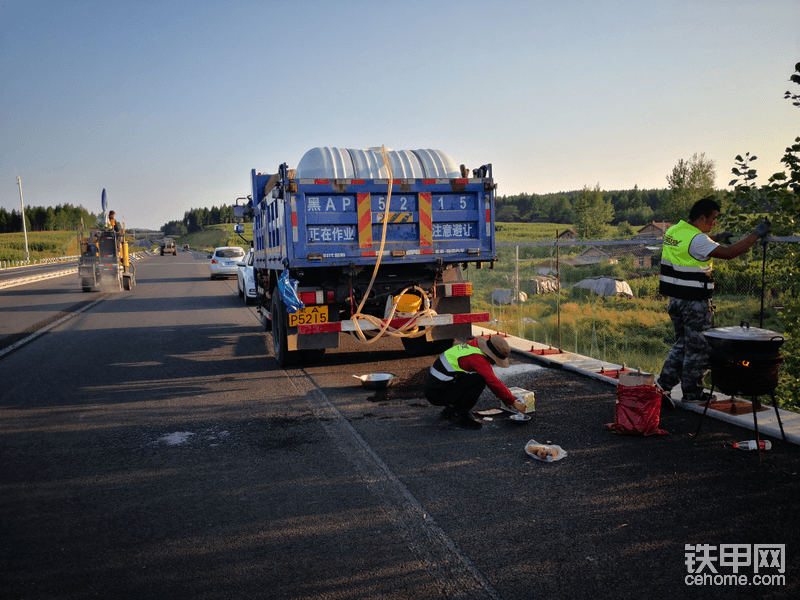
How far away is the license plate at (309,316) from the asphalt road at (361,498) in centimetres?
90

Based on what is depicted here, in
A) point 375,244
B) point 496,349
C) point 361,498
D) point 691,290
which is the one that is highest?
point 375,244

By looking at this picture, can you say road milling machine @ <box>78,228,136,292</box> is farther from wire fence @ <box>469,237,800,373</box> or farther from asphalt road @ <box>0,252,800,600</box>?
asphalt road @ <box>0,252,800,600</box>

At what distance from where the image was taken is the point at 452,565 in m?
3.28

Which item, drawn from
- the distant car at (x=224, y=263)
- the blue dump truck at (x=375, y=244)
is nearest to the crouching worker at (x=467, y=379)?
the blue dump truck at (x=375, y=244)

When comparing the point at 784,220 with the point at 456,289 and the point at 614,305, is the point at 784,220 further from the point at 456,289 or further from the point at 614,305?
the point at 614,305

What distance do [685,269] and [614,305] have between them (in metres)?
13.0

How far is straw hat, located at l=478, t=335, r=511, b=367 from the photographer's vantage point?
18.8ft

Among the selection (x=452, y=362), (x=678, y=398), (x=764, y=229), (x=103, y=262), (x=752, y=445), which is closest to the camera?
(x=752, y=445)

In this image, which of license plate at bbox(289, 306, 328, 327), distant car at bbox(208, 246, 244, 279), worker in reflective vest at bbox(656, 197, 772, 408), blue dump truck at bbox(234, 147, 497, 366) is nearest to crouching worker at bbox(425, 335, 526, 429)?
worker in reflective vest at bbox(656, 197, 772, 408)

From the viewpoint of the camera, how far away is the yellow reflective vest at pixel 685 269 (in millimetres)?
5820

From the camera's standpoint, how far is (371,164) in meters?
8.31

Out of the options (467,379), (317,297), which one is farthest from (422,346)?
(467,379)

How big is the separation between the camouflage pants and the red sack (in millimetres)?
845

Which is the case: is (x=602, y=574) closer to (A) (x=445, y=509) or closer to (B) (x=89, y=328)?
(A) (x=445, y=509)
